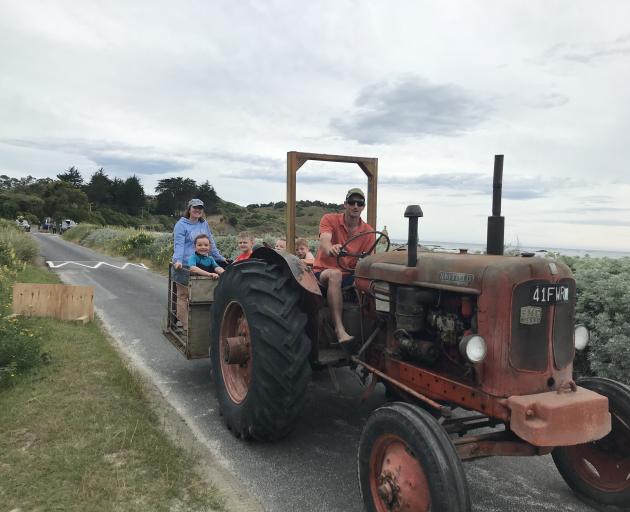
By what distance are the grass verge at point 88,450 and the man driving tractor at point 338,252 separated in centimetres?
139

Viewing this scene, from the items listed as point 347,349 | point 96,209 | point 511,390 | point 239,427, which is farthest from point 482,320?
point 96,209

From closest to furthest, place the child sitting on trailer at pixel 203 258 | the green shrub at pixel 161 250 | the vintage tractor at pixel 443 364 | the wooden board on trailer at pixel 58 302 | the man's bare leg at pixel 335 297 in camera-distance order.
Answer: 1. the vintage tractor at pixel 443 364
2. the man's bare leg at pixel 335 297
3. the child sitting on trailer at pixel 203 258
4. the wooden board on trailer at pixel 58 302
5. the green shrub at pixel 161 250

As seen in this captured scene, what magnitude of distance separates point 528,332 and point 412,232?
84 cm

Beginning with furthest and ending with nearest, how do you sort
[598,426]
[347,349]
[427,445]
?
[347,349]
[598,426]
[427,445]

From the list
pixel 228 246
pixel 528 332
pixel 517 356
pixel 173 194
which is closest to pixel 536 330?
pixel 528 332

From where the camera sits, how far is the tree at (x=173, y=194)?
216 feet

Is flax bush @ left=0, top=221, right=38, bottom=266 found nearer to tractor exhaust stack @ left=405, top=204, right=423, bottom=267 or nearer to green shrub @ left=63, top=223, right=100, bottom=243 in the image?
tractor exhaust stack @ left=405, top=204, right=423, bottom=267

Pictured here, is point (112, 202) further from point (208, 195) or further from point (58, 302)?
point (58, 302)

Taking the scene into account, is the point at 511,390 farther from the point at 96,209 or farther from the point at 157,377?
the point at 96,209

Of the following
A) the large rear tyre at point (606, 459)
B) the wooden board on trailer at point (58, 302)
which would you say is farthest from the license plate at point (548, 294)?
the wooden board on trailer at point (58, 302)

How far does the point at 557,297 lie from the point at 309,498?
1.83 m

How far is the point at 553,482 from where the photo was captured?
3.38 m

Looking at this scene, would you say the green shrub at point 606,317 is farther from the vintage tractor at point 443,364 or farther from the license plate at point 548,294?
the license plate at point 548,294

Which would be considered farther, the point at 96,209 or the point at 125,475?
the point at 96,209
